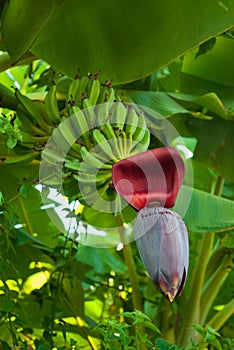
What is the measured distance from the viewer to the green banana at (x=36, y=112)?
1.01 metres

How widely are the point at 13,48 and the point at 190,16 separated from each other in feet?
0.95

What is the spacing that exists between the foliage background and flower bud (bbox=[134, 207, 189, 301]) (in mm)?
83

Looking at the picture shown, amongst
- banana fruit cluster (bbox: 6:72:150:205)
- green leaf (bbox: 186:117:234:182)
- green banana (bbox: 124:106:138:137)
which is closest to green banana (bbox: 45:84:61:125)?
banana fruit cluster (bbox: 6:72:150:205)

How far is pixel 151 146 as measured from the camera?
51.4 inches

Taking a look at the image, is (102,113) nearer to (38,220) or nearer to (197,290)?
(197,290)

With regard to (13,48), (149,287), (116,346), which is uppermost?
(13,48)

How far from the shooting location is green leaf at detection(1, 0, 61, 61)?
848 millimetres

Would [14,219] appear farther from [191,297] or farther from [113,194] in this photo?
[191,297]

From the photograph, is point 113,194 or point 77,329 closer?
point 113,194

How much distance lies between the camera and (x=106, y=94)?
965 mm

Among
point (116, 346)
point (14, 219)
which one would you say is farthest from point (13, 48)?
point (116, 346)

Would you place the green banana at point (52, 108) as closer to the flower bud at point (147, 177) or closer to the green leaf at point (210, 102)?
the flower bud at point (147, 177)

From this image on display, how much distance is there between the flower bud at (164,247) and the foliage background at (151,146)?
0.08m

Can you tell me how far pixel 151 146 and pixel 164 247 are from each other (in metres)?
0.62
